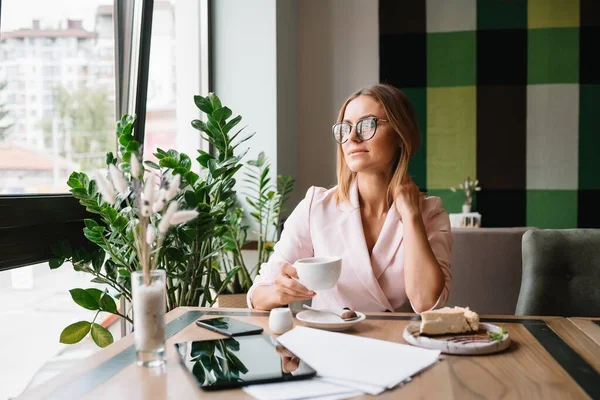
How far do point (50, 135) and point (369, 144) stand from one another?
4.02ft

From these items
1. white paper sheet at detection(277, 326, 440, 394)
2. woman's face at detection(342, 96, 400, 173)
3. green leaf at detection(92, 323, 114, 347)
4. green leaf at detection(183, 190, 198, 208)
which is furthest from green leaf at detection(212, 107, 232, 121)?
white paper sheet at detection(277, 326, 440, 394)

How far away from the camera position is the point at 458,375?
1.02m

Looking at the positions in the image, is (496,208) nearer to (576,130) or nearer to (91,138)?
Answer: (576,130)

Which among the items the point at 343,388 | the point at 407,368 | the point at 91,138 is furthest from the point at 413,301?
the point at 91,138

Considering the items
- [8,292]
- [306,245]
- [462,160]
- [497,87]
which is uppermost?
[497,87]

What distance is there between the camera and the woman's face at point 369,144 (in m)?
1.78

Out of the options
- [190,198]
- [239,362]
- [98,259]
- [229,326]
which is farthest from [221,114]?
[239,362]

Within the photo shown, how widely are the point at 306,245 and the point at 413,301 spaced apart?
0.38 meters

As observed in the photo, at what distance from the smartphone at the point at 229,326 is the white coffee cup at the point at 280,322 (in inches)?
1.2

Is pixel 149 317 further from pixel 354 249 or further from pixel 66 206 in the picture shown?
pixel 66 206

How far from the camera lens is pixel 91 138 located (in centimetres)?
254

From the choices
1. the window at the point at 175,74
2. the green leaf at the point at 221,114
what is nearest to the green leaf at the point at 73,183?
the green leaf at the point at 221,114

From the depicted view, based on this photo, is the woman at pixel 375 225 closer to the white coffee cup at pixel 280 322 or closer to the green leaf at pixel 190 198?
the white coffee cup at pixel 280 322

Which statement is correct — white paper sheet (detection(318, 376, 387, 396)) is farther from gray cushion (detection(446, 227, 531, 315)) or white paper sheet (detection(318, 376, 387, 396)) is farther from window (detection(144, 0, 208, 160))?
window (detection(144, 0, 208, 160))
